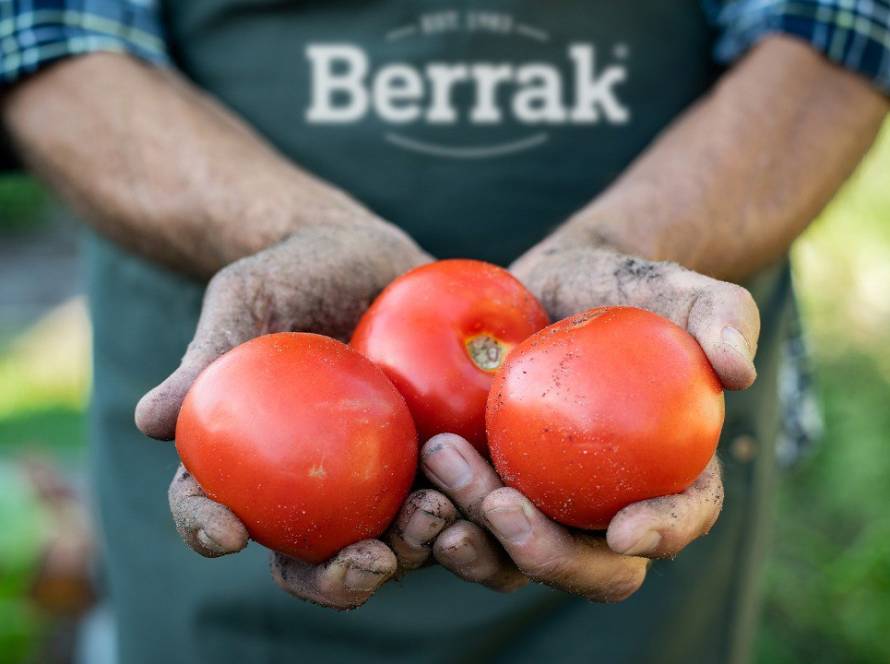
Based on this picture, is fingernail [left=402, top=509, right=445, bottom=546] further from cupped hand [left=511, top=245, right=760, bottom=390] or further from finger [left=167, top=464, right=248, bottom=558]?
cupped hand [left=511, top=245, right=760, bottom=390]

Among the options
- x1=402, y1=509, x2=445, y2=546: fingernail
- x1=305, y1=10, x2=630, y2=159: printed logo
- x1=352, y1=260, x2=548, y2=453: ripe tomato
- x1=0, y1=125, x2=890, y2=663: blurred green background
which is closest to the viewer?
A: x1=402, y1=509, x2=445, y2=546: fingernail

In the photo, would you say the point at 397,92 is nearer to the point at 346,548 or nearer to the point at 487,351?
the point at 487,351

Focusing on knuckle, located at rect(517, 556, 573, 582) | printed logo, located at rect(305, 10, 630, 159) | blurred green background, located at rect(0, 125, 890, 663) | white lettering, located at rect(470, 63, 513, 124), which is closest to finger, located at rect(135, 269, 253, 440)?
knuckle, located at rect(517, 556, 573, 582)

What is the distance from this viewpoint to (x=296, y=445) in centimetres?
159

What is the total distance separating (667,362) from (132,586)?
1.74 m

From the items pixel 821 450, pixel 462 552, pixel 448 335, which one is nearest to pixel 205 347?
pixel 448 335

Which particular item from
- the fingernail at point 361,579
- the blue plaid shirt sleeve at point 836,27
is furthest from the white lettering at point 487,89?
the fingernail at point 361,579

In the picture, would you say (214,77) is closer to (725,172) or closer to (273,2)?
(273,2)

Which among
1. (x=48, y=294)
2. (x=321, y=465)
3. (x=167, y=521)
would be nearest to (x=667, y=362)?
(x=321, y=465)

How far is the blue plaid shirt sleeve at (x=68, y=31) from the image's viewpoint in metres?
2.45

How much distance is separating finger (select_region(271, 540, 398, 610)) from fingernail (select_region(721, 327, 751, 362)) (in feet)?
2.00

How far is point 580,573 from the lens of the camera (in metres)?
1.65

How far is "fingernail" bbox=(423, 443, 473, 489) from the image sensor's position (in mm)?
1653

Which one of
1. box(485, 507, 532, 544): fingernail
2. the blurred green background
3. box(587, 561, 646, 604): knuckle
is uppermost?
box(485, 507, 532, 544): fingernail
